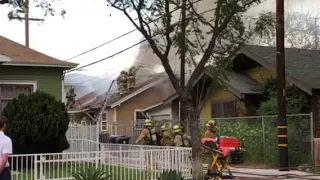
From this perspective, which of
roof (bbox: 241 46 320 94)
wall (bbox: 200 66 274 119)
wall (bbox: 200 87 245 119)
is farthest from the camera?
wall (bbox: 200 87 245 119)

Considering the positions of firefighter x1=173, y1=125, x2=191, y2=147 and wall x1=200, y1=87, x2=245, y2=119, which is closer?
firefighter x1=173, y1=125, x2=191, y2=147

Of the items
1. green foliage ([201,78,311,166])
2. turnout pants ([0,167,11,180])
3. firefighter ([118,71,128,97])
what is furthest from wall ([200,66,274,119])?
turnout pants ([0,167,11,180])

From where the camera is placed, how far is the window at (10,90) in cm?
1754

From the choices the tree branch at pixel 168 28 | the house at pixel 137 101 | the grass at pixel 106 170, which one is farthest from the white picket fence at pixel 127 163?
the house at pixel 137 101

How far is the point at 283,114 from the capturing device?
1530 cm

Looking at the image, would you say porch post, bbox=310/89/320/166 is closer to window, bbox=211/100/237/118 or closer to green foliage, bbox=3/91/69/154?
window, bbox=211/100/237/118

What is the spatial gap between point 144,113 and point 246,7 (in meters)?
23.4

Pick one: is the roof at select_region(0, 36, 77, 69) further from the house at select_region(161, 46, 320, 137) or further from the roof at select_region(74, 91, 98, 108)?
the roof at select_region(74, 91, 98, 108)

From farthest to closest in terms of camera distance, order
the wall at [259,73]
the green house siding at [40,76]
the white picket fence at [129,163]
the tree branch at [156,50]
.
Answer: the wall at [259,73]
the green house siding at [40,76]
the white picket fence at [129,163]
the tree branch at [156,50]

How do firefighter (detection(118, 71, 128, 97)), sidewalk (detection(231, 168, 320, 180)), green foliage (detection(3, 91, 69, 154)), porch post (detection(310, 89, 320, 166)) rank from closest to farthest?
sidewalk (detection(231, 168, 320, 180)) < green foliage (detection(3, 91, 69, 154)) < porch post (detection(310, 89, 320, 166)) < firefighter (detection(118, 71, 128, 97))

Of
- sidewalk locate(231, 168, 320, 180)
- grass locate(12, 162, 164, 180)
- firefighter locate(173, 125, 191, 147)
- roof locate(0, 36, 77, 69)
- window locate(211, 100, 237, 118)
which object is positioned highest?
roof locate(0, 36, 77, 69)

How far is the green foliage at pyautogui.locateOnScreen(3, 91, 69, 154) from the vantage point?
Answer: 49.6 feet

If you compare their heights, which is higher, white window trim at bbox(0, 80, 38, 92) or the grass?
white window trim at bbox(0, 80, 38, 92)

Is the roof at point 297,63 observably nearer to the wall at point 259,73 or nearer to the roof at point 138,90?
the wall at point 259,73
